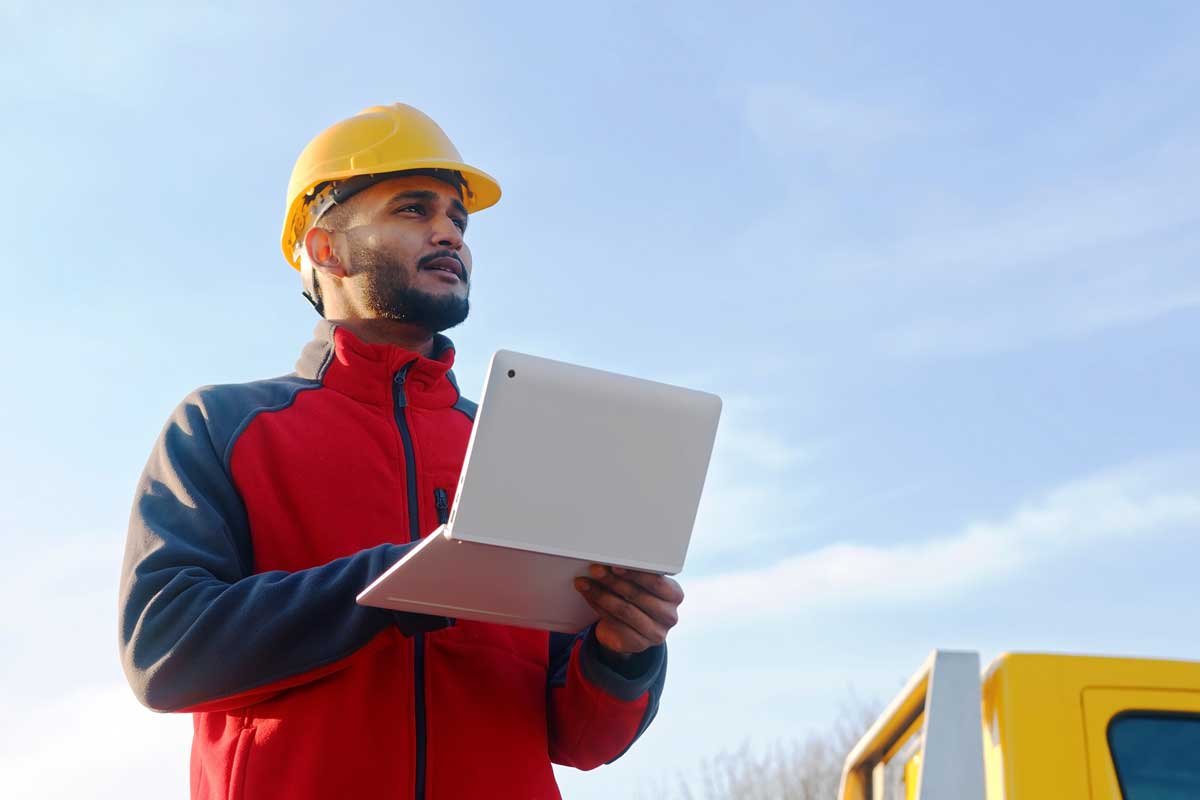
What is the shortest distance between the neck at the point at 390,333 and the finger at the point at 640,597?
1192 millimetres

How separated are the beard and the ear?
5.1 inches

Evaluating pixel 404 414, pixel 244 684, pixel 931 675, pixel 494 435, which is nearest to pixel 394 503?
pixel 404 414

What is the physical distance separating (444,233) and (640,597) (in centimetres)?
138

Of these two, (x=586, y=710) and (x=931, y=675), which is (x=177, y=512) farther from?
(x=931, y=675)

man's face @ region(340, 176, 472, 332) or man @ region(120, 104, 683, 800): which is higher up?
man's face @ region(340, 176, 472, 332)

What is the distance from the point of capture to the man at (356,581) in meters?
3.21

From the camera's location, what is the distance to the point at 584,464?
9.10 ft

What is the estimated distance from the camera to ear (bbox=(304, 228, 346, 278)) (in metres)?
4.21

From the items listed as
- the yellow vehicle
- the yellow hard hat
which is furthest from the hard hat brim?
the yellow vehicle

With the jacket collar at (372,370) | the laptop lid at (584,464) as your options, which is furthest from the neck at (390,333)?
the laptop lid at (584,464)

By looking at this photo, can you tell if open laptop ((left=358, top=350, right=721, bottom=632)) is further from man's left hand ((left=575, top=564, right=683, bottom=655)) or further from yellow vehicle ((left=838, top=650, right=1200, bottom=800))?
yellow vehicle ((left=838, top=650, right=1200, bottom=800))

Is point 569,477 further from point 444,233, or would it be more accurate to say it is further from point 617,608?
point 444,233

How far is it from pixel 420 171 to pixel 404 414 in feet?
2.49

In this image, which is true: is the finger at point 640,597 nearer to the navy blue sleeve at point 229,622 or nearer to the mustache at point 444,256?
the navy blue sleeve at point 229,622
